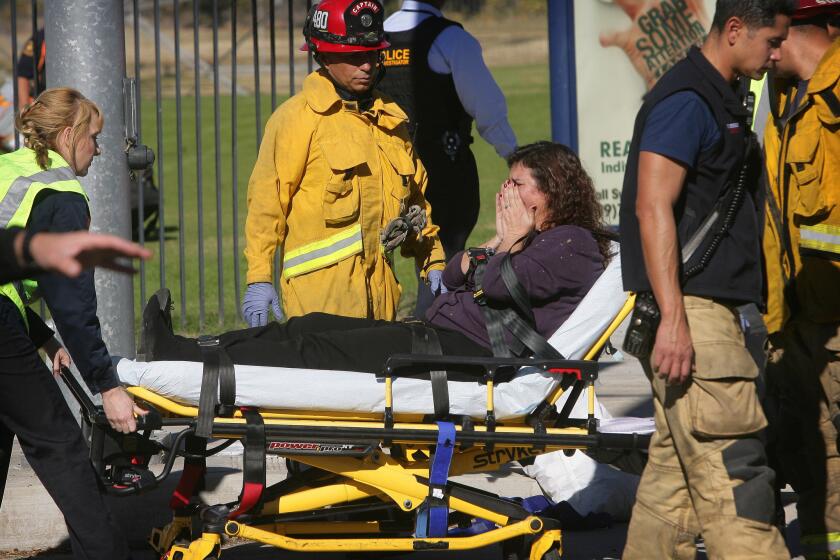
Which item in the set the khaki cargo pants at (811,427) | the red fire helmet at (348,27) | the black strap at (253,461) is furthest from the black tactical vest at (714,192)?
the red fire helmet at (348,27)

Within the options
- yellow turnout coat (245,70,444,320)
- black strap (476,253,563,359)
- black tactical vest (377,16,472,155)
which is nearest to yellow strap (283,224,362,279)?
yellow turnout coat (245,70,444,320)

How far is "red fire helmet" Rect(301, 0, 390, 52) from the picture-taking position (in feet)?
16.6

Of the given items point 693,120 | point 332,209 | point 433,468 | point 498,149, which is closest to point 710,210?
point 693,120

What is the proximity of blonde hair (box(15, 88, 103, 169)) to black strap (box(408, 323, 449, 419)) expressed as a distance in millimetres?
1244

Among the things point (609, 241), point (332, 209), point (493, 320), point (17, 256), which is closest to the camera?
point (17, 256)

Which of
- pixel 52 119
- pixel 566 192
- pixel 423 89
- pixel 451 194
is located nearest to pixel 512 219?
pixel 566 192

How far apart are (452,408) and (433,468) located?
0.19m

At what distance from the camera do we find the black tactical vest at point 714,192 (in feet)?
12.7

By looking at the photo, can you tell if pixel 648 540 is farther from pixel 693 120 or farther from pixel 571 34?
pixel 571 34

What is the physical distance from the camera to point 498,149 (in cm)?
674

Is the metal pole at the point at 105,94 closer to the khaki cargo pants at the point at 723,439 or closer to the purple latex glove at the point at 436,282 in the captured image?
the purple latex glove at the point at 436,282

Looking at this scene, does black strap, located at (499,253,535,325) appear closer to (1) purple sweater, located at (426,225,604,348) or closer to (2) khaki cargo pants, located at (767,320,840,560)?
(1) purple sweater, located at (426,225,604,348)

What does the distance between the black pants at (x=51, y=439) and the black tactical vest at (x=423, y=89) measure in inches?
109

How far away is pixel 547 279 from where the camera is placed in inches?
181
